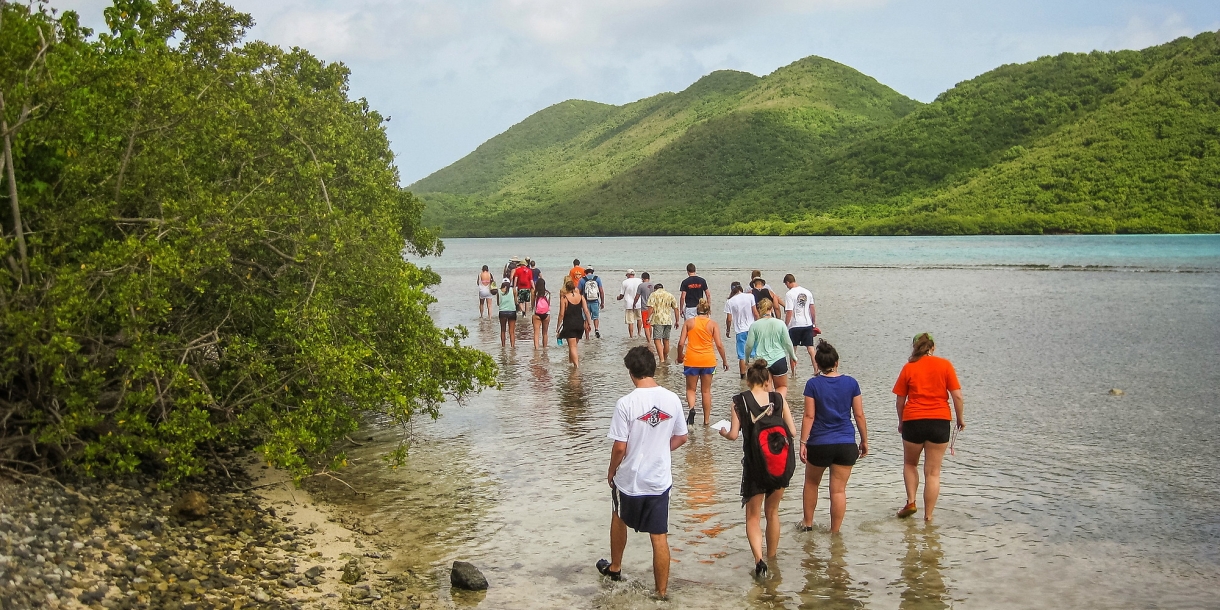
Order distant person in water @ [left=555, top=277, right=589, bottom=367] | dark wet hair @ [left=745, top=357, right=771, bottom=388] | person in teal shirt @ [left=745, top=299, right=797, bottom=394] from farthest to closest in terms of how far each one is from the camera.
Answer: distant person in water @ [left=555, top=277, right=589, bottom=367] < person in teal shirt @ [left=745, top=299, right=797, bottom=394] < dark wet hair @ [left=745, top=357, right=771, bottom=388]

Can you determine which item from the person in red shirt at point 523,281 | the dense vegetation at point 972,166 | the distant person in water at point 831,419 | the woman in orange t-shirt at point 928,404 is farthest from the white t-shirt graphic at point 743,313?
the dense vegetation at point 972,166

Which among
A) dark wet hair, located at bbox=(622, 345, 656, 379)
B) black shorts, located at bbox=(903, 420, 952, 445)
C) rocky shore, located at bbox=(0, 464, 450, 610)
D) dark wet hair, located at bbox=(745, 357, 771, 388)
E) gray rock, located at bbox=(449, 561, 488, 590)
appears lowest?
gray rock, located at bbox=(449, 561, 488, 590)

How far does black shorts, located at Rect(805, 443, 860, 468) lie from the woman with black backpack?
63cm

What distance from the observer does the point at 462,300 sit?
123 feet

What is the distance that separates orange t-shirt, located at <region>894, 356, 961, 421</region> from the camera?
820 centimetres

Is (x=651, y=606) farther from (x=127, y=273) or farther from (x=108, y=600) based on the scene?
(x=127, y=273)

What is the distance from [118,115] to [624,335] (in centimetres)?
1540

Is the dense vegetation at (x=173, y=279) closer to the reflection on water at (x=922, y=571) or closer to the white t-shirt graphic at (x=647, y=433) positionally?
the white t-shirt graphic at (x=647, y=433)

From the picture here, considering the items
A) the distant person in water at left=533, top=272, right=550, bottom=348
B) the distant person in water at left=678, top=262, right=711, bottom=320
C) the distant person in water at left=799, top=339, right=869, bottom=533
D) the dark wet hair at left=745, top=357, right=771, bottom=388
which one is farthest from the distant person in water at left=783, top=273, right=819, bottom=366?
the dark wet hair at left=745, top=357, right=771, bottom=388

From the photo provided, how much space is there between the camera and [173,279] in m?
9.01

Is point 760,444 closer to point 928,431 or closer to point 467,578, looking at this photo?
→ point 928,431

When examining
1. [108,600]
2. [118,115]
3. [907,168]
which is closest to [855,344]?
[118,115]

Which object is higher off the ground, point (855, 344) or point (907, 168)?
point (907, 168)

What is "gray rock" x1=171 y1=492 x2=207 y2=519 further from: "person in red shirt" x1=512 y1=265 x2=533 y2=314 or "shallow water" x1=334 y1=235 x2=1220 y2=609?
"person in red shirt" x1=512 y1=265 x2=533 y2=314
